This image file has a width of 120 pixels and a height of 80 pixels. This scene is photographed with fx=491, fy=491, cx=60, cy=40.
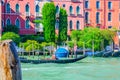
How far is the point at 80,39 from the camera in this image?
157 feet

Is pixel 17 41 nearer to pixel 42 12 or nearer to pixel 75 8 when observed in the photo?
pixel 42 12

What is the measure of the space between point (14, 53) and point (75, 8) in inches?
1886

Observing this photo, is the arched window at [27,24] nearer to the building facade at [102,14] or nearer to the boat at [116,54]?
the building facade at [102,14]

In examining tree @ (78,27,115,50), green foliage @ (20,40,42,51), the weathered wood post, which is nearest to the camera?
the weathered wood post

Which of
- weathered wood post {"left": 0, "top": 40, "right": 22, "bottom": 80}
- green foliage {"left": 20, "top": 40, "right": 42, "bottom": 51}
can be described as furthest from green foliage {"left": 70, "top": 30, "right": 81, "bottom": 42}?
weathered wood post {"left": 0, "top": 40, "right": 22, "bottom": 80}

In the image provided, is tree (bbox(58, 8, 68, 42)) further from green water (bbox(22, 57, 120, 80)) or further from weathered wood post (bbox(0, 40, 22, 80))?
weathered wood post (bbox(0, 40, 22, 80))

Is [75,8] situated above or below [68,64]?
above

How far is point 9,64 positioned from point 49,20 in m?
42.5

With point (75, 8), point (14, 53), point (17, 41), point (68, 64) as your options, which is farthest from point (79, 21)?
point (14, 53)

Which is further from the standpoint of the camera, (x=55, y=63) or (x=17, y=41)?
(x=17, y=41)

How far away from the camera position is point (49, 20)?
4469 centimetres

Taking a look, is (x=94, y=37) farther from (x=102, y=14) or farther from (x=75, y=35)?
(x=102, y=14)

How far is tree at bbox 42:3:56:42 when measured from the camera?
44.4 meters

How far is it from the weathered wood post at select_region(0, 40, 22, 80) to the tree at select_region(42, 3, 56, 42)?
138 feet
